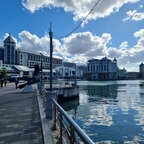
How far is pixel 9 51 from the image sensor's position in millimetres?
137875

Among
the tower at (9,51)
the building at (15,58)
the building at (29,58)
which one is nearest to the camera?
the building at (15,58)

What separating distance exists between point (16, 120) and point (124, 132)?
856cm

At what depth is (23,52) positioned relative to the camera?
149 meters

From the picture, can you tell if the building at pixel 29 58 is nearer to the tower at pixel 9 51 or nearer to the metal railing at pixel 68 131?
the tower at pixel 9 51

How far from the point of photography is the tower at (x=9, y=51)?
13560cm

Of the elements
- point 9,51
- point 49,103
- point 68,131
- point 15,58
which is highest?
point 9,51

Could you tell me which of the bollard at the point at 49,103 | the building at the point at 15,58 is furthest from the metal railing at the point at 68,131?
the building at the point at 15,58

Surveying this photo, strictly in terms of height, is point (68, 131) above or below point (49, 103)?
below

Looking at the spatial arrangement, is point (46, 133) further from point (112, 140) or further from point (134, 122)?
point (134, 122)

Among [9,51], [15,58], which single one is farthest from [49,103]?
[15,58]

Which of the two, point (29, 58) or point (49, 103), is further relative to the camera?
point (29, 58)

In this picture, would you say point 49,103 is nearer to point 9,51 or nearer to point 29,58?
point 9,51

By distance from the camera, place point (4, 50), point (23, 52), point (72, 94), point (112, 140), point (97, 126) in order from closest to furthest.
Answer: point (112, 140), point (97, 126), point (72, 94), point (4, 50), point (23, 52)

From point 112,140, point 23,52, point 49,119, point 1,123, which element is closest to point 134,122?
point 112,140
